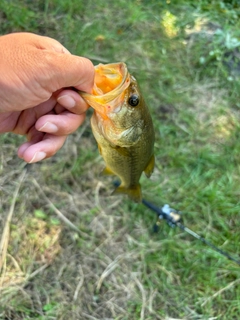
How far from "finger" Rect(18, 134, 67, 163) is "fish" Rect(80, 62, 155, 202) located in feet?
0.73

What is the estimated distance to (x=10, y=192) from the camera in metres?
2.81

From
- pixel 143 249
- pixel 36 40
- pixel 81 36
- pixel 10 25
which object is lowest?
pixel 143 249

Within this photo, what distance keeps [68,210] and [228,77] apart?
220 centimetres

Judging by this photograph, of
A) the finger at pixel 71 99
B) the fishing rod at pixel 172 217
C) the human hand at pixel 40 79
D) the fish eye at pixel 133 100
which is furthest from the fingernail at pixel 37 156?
the fishing rod at pixel 172 217

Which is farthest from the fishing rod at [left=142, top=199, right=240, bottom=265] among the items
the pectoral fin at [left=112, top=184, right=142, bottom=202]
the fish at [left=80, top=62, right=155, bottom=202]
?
the fish at [left=80, top=62, right=155, bottom=202]

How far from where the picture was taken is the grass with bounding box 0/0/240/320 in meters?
2.62

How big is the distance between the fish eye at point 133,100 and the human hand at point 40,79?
0.18 meters

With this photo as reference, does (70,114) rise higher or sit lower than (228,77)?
higher

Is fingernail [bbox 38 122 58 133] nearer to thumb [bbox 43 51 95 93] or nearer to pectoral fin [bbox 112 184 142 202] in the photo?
thumb [bbox 43 51 95 93]

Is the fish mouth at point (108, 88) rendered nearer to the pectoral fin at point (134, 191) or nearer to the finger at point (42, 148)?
the finger at point (42, 148)

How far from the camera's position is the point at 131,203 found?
2.97m

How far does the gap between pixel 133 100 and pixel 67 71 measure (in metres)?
0.33

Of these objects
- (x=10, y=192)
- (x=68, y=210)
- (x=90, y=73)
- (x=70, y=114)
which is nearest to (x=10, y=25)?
(x=10, y=192)

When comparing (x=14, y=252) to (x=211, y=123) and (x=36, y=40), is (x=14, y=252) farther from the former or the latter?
(x=211, y=123)
